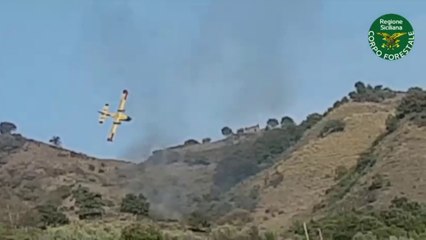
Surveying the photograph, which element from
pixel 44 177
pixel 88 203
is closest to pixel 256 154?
pixel 44 177

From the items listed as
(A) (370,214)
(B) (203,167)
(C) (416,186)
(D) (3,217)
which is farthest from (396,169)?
(B) (203,167)

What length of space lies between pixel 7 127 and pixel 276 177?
46.6 m

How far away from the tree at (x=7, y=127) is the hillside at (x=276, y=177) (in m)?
6.92

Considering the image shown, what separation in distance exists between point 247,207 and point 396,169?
19492mm

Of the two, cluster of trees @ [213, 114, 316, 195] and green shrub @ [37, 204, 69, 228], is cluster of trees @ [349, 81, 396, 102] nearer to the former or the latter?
cluster of trees @ [213, 114, 316, 195]

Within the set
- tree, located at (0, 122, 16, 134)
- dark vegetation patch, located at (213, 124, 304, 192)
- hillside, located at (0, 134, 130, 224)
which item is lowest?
hillside, located at (0, 134, 130, 224)

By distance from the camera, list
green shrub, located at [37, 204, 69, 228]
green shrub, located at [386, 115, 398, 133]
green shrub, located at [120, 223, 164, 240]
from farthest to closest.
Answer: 1. green shrub, located at [386, 115, 398, 133]
2. green shrub, located at [37, 204, 69, 228]
3. green shrub, located at [120, 223, 164, 240]

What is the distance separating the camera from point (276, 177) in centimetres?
9394

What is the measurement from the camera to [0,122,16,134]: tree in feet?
405

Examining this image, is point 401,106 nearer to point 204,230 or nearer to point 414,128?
point 414,128

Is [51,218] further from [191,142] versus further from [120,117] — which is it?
[191,142]

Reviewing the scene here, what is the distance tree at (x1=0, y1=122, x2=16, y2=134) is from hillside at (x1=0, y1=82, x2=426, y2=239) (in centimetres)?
692

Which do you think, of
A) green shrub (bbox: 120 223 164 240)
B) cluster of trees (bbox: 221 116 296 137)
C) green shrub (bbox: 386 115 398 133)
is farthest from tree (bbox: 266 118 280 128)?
green shrub (bbox: 120 223 164 240)

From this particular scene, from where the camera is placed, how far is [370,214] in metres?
55.5
